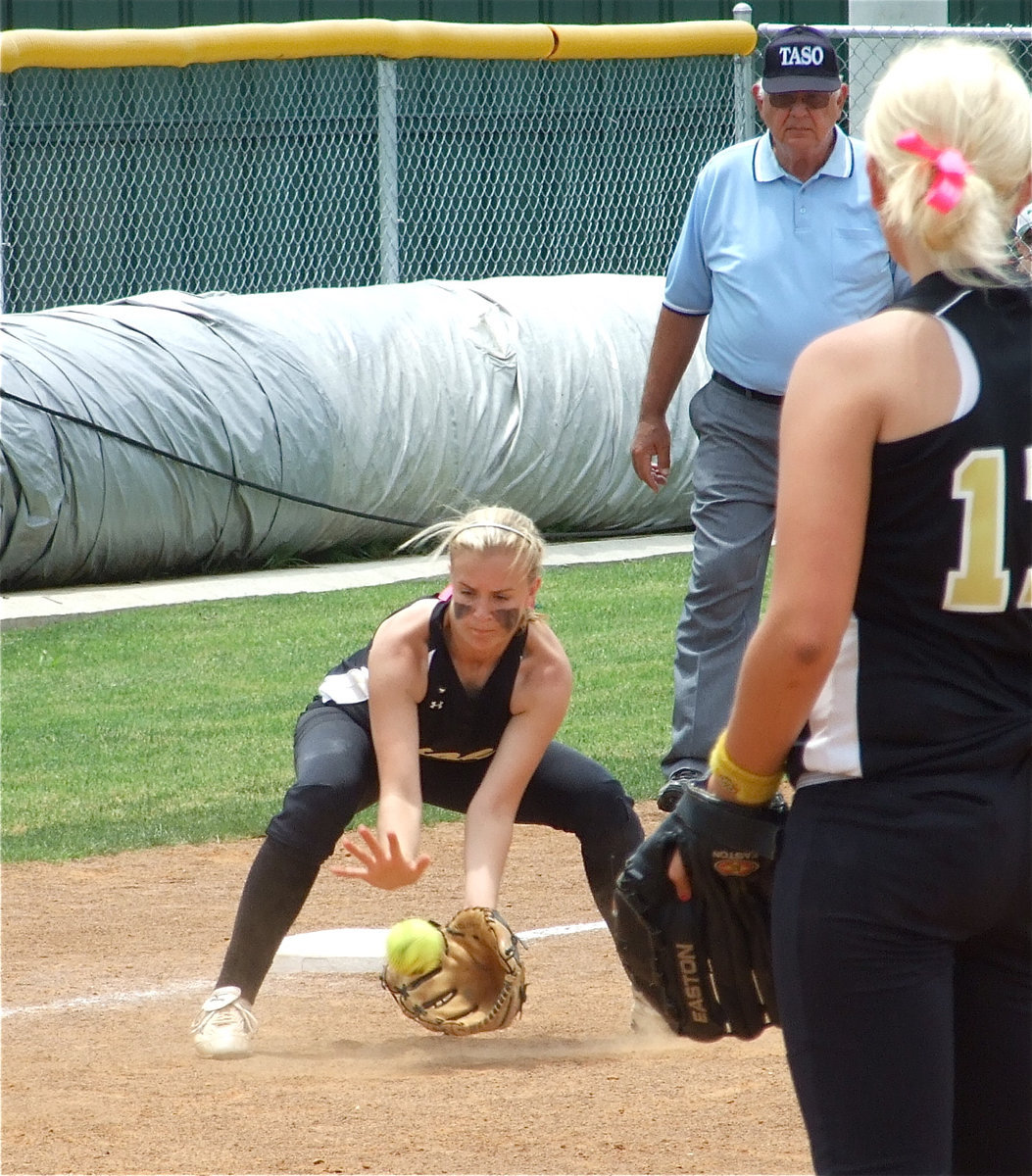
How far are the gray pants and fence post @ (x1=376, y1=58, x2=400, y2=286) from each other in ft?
25.0

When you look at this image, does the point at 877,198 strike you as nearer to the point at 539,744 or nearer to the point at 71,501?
the point at 539,744

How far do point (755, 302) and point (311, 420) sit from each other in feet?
20.1

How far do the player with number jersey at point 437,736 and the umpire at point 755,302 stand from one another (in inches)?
56.6

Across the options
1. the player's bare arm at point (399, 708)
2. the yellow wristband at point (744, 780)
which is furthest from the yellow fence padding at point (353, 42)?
the yellow wristband at point (744, 780)

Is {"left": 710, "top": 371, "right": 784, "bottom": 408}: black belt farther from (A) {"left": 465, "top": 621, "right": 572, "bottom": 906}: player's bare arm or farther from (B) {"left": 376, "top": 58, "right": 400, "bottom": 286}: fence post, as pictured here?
(B) {"left": 376, "top": 58, "right": 400, "bottom": 286}: fence post

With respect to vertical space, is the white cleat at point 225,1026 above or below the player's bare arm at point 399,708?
below

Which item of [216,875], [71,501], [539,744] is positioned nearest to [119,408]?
[71,501]

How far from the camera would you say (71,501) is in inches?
420

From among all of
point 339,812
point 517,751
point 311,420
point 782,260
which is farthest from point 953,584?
point 311,420

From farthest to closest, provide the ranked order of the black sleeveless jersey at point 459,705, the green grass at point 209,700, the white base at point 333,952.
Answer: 1. the green grass at point 209,700
2. the white base at point 333,952
3. the black sleeveless jersey at point 459,705

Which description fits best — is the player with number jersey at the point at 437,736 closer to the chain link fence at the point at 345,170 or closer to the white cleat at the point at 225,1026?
the white cleat at the point at 225,1026

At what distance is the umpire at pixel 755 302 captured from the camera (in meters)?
5.69

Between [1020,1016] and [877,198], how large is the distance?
3.11 feet

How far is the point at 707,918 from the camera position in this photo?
2375mm
